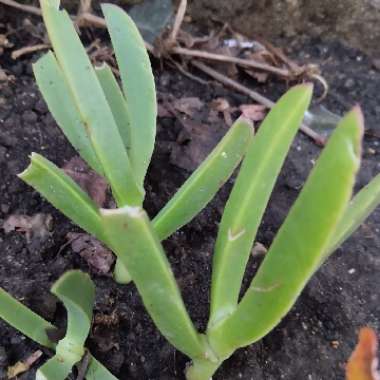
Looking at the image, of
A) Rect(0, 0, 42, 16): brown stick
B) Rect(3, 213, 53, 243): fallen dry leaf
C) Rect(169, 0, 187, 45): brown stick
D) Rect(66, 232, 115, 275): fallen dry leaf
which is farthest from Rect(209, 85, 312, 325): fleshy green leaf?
Rect(0, 0, 42, 16): brown stick

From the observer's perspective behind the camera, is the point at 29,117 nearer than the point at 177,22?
Yes

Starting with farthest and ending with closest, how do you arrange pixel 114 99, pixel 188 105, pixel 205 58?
pixel 205 58, pixel 188 105, pixel 114 99

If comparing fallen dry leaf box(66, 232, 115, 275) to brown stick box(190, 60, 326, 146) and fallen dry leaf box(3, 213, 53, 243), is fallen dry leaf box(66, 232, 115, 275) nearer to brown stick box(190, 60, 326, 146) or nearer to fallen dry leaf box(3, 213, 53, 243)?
fallen dry leaf box(3, 213, 53, 243)

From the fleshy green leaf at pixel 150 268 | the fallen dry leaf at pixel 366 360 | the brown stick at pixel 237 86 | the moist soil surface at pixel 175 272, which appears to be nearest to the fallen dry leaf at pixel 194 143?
the moist soil surface at pixel 175 272

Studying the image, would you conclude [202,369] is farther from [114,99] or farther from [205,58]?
[205,58]

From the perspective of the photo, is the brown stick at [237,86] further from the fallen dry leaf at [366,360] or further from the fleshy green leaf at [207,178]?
the fallen dry leaf at [366,360]

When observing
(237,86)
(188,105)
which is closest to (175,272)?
(188,105)

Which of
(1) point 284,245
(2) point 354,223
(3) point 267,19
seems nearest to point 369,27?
(3) point 267,19
